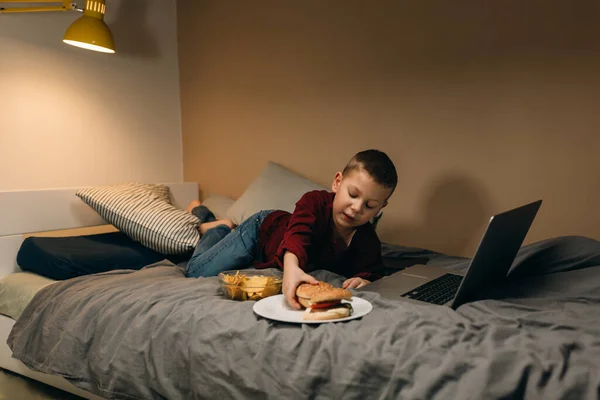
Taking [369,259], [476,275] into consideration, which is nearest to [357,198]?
[369,259]

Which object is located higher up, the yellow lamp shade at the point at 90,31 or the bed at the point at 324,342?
the yellow lamp shade at the point at 90,31

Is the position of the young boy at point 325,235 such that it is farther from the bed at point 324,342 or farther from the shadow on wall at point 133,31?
the shadow on wall at point 133,31

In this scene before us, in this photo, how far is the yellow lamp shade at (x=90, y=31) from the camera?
2.28 metres

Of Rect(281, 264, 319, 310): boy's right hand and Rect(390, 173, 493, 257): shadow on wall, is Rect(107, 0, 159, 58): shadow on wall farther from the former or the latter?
Rect(281, 264, 319, 310): boy's right hand

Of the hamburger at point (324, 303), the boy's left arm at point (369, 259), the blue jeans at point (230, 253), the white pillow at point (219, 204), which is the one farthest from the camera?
the white pillow at point (219, 204)

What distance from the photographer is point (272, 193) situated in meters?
2.54

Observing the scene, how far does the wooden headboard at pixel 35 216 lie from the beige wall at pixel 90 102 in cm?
18

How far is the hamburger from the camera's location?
127 centimetres

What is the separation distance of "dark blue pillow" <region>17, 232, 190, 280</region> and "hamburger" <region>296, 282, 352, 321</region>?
3.27ft

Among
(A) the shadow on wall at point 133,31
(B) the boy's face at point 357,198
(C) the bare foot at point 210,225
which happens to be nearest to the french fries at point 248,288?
(B) the boy's face at point 357,198

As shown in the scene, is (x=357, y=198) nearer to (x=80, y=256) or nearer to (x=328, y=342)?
(x=328, y=342)

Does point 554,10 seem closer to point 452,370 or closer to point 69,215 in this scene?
point 452,370

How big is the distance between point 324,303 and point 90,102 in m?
1.89

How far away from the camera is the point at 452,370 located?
105 centimetres
